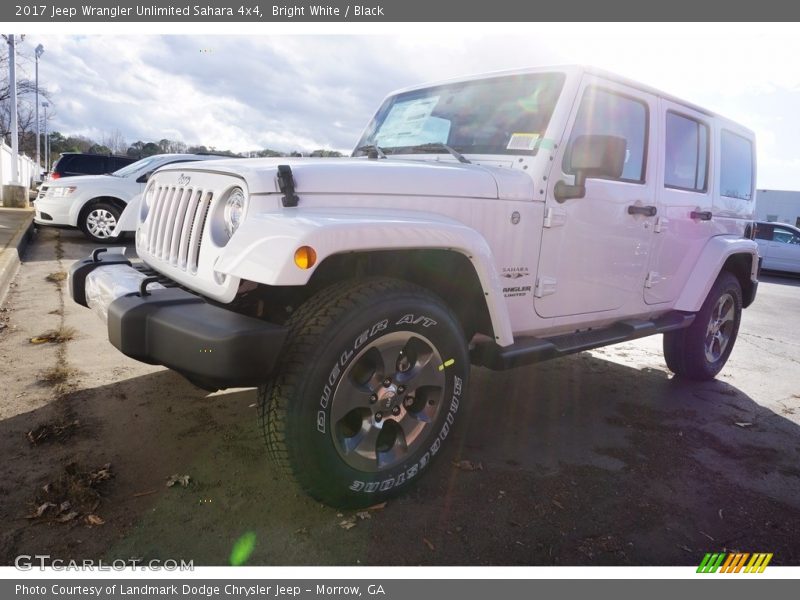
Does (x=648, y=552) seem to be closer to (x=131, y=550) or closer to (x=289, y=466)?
(x=289, y=466)

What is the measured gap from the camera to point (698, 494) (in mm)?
2805

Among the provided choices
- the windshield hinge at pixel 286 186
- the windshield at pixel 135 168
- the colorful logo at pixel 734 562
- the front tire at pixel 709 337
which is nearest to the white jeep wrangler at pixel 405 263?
the windshield hinge at pixel 286 186

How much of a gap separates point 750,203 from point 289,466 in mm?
4838

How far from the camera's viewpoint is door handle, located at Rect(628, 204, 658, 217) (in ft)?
11.4

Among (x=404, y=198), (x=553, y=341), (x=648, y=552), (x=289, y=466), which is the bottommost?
(x=648, y=552)

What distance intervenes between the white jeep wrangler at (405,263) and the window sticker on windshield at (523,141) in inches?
0.4

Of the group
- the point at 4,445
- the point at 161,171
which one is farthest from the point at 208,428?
the point at 161,171

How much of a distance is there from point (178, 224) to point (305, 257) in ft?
2.98

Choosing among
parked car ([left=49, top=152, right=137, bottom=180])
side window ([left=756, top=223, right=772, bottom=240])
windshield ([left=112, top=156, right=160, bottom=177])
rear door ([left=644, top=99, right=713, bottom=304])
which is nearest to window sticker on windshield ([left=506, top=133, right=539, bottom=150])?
rear door ([left=644, top=99, right=713, bottom=304])

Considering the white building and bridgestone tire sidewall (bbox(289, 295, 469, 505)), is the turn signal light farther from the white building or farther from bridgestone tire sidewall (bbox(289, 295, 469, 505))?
the white building

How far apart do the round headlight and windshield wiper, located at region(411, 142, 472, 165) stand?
128 cm

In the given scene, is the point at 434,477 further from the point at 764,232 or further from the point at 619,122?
the point at 764,232

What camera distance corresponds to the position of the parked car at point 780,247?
48.8 feet

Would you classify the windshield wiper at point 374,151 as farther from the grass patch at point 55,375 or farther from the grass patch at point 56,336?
the grass patch at point 56,336
